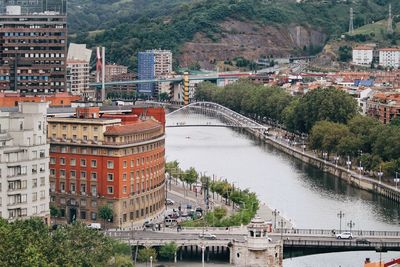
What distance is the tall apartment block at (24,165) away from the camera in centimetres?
4903

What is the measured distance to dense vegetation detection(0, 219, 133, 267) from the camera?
38594mm

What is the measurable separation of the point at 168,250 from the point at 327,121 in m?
48.4

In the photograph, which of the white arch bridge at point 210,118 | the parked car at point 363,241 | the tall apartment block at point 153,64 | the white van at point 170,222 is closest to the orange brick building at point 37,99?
the white van at point 170,222

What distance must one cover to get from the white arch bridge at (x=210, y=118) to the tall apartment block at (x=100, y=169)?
4879 cm

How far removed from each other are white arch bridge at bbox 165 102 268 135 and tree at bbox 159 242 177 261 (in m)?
56.5

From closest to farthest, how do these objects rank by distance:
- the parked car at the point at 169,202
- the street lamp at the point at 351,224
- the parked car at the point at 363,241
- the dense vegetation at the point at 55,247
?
the dense vegetation at the point at 55,247
the parked car at the point at 363,241
the street lamp at the point at 351,224
the parked car at the point at 169,202

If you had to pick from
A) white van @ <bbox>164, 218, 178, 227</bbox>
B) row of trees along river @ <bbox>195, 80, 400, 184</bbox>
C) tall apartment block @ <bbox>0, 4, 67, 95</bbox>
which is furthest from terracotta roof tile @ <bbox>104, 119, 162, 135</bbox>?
tall apartment block @ <bbox>0, 4, 67, 95</bbox>

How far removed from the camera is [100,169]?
58594 millimetres

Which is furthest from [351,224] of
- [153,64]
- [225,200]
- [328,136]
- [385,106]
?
[153,64]

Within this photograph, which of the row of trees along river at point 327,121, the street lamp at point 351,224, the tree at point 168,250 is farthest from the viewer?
the row of trees along river at point 327,121

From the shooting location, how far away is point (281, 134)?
111125 mm

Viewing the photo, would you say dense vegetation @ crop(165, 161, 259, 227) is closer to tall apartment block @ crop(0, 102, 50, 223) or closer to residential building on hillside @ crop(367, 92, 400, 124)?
tall apartment block @ crop(0, 102, 50, 223)

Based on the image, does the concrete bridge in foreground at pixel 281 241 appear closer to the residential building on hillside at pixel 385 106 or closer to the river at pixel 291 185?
the river at pixel 291 185

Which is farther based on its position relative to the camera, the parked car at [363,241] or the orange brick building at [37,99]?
the orange brick building at [37,99]
